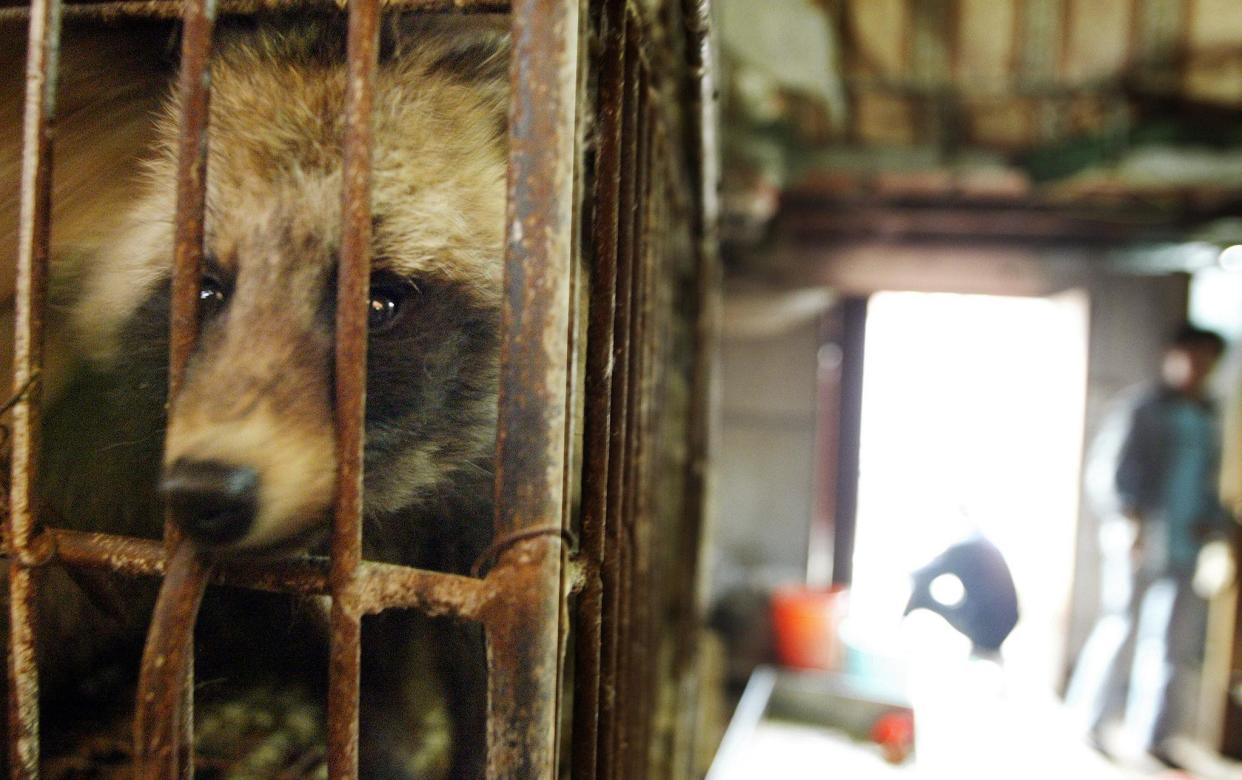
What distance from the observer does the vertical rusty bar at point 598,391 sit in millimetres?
943

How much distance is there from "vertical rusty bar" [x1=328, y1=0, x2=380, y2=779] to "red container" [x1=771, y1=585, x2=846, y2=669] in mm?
4282

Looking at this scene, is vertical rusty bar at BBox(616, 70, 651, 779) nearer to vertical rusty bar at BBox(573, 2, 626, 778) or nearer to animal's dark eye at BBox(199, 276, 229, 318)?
vertical rusty bar at BBox(573, 2, 626, 778)

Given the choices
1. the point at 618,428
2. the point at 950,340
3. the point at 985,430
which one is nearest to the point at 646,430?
the point at 618,428

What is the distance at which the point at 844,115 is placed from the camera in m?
4.21

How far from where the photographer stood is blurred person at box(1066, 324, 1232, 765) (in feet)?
14.5

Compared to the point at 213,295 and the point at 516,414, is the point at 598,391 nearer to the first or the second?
the point at 516,414

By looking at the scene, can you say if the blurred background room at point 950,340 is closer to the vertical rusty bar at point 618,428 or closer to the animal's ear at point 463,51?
the vertical rusty bar at point 618,428

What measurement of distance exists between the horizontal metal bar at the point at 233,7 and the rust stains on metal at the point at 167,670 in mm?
646

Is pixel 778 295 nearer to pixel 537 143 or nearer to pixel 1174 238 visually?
pixel 1174 238

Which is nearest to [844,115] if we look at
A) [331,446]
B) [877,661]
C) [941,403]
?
[941,403]

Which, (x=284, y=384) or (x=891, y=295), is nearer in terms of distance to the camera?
(x=284, y=384)

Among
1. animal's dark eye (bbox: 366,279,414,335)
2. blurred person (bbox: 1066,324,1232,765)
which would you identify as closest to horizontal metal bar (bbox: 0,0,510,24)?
animal's dark eye (bbox: 366,279,414,335)

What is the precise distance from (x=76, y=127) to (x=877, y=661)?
3.72 m

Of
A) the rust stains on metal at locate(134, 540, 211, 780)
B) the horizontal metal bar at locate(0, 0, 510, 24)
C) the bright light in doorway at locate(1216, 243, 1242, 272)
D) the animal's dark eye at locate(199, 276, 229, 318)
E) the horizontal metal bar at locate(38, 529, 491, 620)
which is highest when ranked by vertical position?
the bright light in doorway at locate(1216, 243, 1242, 272)
